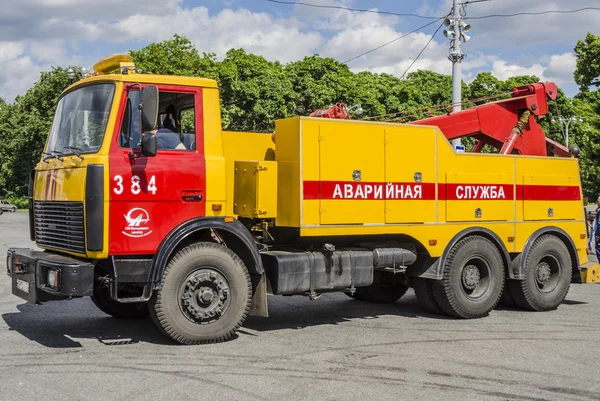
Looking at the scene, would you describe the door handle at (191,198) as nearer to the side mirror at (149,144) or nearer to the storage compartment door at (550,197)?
the side mirror at (149,144)

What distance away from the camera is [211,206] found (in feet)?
25.8

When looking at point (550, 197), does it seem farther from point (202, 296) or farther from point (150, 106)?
point (150, 106)

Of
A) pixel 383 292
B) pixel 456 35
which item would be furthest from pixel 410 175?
pixel 456 35

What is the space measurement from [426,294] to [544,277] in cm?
200

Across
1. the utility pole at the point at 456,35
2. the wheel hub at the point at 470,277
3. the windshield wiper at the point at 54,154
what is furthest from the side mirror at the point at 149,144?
the utility pole at the point at 456,35

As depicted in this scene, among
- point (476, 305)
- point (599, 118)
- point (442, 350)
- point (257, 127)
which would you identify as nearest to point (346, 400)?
point (442, 350)

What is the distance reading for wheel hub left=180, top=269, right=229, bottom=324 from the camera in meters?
7.64

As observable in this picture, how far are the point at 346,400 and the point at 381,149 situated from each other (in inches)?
155

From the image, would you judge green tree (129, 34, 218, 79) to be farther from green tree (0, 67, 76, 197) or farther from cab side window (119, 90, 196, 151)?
cab side window (119, 90, 196, 151)

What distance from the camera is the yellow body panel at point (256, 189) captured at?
27.2ft

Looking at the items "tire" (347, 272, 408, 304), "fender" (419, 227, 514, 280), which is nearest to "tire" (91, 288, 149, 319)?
"tire" (347, 272, 408, 304)

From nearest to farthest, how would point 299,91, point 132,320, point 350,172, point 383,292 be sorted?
point 350,172 → point 132,320 → point 383,292 → point 299,91

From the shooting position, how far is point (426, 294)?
10000 mm

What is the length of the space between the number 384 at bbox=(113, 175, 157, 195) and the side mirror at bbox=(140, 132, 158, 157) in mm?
287
